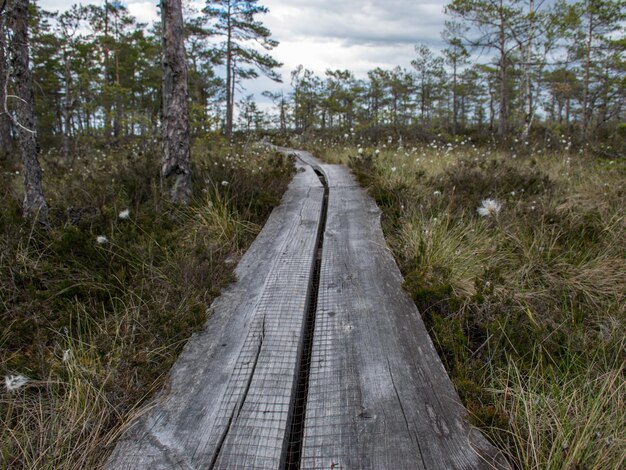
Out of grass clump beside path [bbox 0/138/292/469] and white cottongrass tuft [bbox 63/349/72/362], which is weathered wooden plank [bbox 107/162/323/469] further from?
white cottongrass tuft [bbox 63/349/72/362]

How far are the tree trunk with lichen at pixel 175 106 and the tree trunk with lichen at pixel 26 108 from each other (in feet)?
4.38

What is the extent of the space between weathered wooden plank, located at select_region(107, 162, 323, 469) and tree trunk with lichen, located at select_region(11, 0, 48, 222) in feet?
8.24

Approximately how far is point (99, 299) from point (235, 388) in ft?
5.63

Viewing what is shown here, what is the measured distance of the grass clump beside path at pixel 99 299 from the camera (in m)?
1.59

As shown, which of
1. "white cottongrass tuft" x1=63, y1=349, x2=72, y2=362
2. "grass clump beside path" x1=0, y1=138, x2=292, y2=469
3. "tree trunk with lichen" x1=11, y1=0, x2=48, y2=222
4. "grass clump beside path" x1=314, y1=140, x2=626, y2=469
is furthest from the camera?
"tree trunk with lichen" x1=11, y1=0, x2=48, y2=222

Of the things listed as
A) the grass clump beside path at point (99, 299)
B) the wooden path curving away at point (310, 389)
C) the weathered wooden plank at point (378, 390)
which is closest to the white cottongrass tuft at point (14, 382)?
the grass clump beside path at point (99, 299)

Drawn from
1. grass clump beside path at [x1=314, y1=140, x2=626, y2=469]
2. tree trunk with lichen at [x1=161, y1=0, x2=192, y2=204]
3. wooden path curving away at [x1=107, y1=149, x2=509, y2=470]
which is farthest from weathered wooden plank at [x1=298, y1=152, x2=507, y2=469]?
tree trunk with lichen at [x1=161, y1=0, x2=192, y2=204]

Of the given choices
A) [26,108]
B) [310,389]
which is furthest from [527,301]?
[26,108]

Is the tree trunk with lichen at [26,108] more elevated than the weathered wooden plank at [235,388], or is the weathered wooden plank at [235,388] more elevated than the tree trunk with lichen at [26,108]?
the tree trunk with lichen at [26,108]

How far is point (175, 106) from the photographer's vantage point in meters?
4.45

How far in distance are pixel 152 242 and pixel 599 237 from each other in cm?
488

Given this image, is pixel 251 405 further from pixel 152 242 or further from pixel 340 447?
pixel 152 242

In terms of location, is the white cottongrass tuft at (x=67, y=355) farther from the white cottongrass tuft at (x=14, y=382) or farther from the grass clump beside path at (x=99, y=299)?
the white cottongrass tuft at (x=14, y=382)

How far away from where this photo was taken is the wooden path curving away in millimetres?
1365
